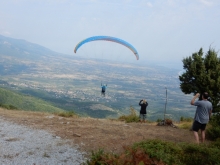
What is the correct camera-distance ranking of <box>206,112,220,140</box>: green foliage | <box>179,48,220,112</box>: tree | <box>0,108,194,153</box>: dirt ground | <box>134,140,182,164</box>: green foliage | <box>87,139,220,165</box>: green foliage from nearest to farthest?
<box>87,139,220,165</box>: green foliage → <box>134,140,182,164</box>: green foliage → <box>0,108,194,153</box>: dirt ground → <box>206,112,220,140</box>: green foliage → <box>179,48,220,112</box>: tree

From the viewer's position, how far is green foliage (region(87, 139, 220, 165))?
5.45 metres

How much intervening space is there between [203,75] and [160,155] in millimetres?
7326

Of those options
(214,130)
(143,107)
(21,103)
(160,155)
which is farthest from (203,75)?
(21,103)

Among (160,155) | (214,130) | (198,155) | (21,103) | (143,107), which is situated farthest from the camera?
(21,103)

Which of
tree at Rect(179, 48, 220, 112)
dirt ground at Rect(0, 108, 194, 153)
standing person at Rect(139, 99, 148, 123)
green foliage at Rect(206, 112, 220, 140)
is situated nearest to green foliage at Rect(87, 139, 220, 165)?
dirt ground at Rect(0, 108, 194, 153)

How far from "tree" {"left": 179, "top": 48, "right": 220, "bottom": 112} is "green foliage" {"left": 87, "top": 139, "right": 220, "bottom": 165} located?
5701 mm

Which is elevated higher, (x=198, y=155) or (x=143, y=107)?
(x=143, y=107)

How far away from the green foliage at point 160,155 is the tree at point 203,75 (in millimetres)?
5701

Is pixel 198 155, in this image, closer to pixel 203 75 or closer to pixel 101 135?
pixel 101 135

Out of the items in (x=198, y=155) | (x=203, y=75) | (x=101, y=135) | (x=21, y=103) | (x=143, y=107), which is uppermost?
(x=203, y=75)

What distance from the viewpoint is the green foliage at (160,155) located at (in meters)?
5.45

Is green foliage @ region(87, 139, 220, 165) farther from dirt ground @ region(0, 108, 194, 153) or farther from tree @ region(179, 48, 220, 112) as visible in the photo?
tree @ region(179, 48, 220, 112)

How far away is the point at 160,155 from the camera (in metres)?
6.48

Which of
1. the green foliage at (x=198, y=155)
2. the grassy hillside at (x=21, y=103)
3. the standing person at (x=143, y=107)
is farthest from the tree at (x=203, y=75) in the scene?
the grassy hillside at (x=21, y=103)
